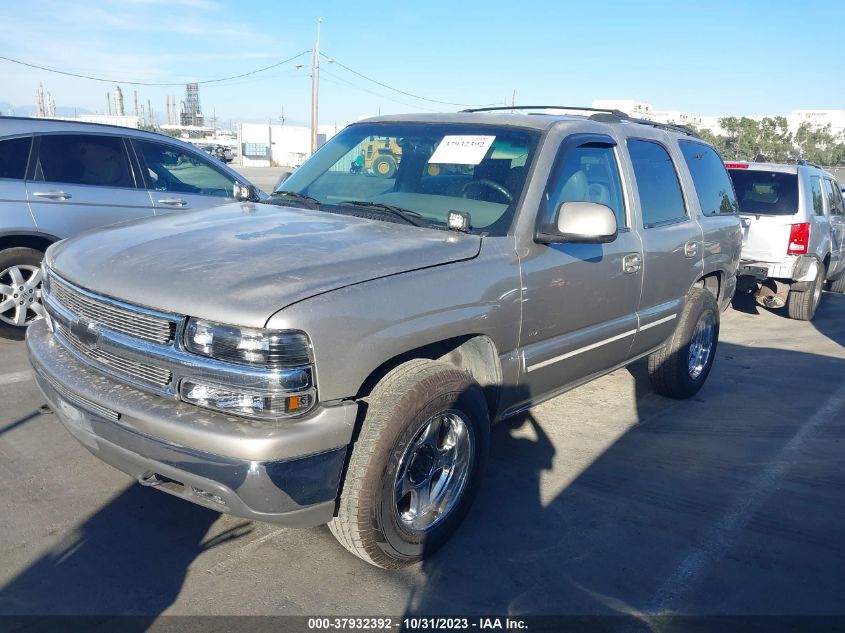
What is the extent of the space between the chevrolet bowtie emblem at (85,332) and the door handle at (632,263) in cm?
282

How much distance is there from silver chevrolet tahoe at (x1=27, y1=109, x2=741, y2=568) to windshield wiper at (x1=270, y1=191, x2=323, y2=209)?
1cm

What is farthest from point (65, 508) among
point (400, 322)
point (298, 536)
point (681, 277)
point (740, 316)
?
point (740, 316)

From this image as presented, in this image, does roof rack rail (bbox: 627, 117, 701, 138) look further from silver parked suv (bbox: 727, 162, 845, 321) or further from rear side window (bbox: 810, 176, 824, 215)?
rear side window (bbox: 810, 176, 824, 215)

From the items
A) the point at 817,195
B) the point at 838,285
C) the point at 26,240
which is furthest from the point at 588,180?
the point at 838,285

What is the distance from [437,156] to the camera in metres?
3.87

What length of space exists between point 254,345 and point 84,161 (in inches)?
170

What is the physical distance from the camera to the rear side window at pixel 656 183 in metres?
4.43

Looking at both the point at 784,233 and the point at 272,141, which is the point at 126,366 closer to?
the point at 784,233

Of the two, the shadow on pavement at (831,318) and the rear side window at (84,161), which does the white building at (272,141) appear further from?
the rear side window at (84,161)

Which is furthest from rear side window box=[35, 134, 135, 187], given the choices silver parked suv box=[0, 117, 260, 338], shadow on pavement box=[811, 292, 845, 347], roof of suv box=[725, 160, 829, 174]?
shadow on pavement box=[811, 292, 845, 347]

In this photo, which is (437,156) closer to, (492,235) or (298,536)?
(492,235)

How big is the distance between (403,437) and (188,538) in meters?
1.14

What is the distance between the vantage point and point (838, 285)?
10805 millimetres

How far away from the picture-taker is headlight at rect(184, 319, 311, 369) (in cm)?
239
